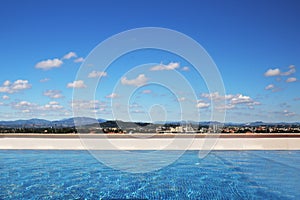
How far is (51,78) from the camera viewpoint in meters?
12.0

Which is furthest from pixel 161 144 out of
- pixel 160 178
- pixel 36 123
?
pixel 36 123

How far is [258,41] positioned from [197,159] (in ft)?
18.0

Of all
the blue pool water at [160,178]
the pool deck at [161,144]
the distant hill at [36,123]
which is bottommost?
the blue pool water at [160,178]

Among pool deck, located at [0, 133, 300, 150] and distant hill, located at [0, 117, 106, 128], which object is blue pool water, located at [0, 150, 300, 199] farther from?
distant hill, located at [0, 117, 106, 128]

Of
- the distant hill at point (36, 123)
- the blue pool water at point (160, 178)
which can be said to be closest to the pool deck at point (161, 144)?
the blue pool water at point (160, 178)

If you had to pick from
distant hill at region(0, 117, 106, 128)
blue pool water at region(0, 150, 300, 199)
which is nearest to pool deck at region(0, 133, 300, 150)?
blue pool water at region(0, 150, 300, 199)

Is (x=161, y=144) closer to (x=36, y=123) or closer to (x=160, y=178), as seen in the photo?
(x=160, y=178)

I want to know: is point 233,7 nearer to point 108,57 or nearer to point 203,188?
point 108,57

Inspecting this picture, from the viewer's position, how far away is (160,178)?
4.94 m

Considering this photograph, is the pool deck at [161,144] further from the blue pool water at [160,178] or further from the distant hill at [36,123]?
the distant hill at [36,123]

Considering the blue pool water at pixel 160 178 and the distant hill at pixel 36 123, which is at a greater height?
the distant hill at pixel 36 123

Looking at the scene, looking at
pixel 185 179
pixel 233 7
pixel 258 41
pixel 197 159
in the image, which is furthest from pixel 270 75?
pixel 185 179

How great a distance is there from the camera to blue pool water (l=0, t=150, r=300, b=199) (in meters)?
3.85

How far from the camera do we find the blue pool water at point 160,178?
3.85 m
